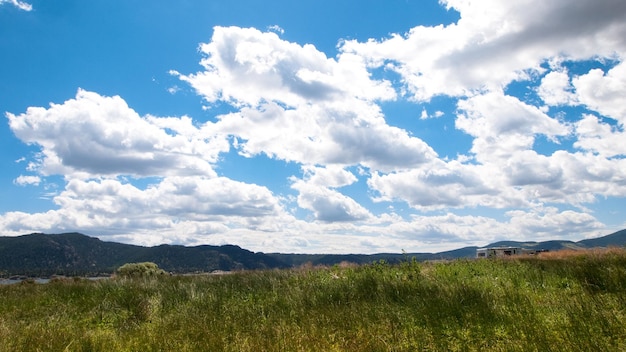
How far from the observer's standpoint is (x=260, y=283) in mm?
16891

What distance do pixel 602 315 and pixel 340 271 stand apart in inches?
512

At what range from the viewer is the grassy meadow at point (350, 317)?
7.29 metres

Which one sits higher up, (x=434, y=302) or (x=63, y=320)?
(x=434, y=302)

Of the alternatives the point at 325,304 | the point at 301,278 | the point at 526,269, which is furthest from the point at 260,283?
the point at 526,269

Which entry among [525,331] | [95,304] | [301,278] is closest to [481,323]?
[525,331]

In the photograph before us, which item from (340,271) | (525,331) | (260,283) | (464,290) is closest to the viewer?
(525,331)

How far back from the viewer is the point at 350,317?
31.0 ft

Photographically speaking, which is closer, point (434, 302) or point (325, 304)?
point (434, 302)

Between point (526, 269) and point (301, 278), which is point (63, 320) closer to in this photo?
point (301, 278)

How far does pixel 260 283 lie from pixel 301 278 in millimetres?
1796

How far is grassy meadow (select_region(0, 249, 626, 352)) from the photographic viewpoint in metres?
7.29

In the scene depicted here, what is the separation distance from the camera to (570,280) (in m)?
14.2

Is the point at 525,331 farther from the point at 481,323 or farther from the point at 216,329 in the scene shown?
the point at 216,329

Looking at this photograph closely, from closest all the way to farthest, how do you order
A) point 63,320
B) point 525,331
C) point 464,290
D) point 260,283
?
point 525,331 → point 464,290 → point 63,320 → point 260,283
